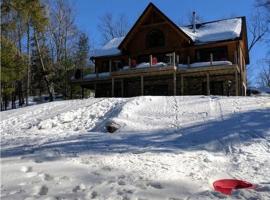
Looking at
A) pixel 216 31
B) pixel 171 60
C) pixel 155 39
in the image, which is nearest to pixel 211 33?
pixel 216 31

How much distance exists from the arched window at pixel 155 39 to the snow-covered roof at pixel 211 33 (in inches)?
69.0

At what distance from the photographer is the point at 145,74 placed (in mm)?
27516

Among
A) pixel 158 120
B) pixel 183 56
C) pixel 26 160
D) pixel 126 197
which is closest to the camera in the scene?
pixel 126 197

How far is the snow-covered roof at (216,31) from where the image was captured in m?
28.7

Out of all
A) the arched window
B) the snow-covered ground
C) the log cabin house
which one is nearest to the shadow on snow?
the snow-covered ground

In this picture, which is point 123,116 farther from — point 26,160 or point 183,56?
point 183,56

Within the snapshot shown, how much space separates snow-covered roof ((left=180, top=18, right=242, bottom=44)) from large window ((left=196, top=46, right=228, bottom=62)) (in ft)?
2.11

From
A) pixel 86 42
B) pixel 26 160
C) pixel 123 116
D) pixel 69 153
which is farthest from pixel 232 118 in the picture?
pixel 86 42

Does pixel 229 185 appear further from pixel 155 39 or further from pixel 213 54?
pixel 155 39

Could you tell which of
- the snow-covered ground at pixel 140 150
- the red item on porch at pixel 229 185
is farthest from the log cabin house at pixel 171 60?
the red item on porch at pixel 229 185

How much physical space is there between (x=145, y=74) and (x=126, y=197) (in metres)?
20.7

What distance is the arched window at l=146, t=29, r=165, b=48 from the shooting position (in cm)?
3109

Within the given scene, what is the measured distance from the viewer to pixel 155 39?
3141 cm

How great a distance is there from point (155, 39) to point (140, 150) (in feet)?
70.4
